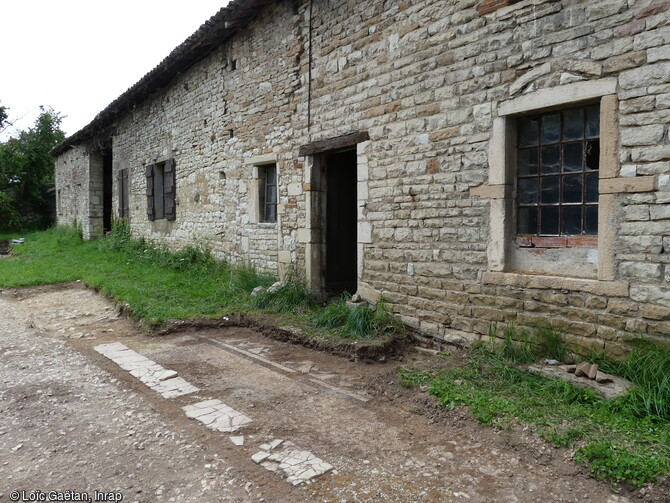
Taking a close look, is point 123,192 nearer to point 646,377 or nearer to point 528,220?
point 528,220

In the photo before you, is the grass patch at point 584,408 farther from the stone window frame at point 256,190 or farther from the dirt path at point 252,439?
the stone window frame at point 256,190

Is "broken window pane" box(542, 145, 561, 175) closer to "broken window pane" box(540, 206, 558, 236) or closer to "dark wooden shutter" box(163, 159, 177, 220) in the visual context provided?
"broken window pane" box(540, 206, 558, 236)

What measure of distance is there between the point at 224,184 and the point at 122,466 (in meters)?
7.17

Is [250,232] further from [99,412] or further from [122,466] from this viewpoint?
[122,466]

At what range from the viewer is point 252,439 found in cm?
338

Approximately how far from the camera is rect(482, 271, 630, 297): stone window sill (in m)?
Answer: 4.01

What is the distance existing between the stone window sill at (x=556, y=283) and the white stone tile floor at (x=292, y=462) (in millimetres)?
2633

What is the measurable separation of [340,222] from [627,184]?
4.36 meters

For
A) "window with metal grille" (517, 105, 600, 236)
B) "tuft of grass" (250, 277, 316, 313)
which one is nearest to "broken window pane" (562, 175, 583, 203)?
"window with metal grille" (517, 105, 600, 236)

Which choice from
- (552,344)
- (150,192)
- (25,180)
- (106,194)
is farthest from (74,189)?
(552,344)

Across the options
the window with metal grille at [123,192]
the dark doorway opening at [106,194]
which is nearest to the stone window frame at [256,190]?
the window with metal grille at [123,192]

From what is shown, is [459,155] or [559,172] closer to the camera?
[559,172]

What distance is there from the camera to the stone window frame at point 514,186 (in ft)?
13.1

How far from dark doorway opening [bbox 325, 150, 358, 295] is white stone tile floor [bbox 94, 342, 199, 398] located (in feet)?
10.1
